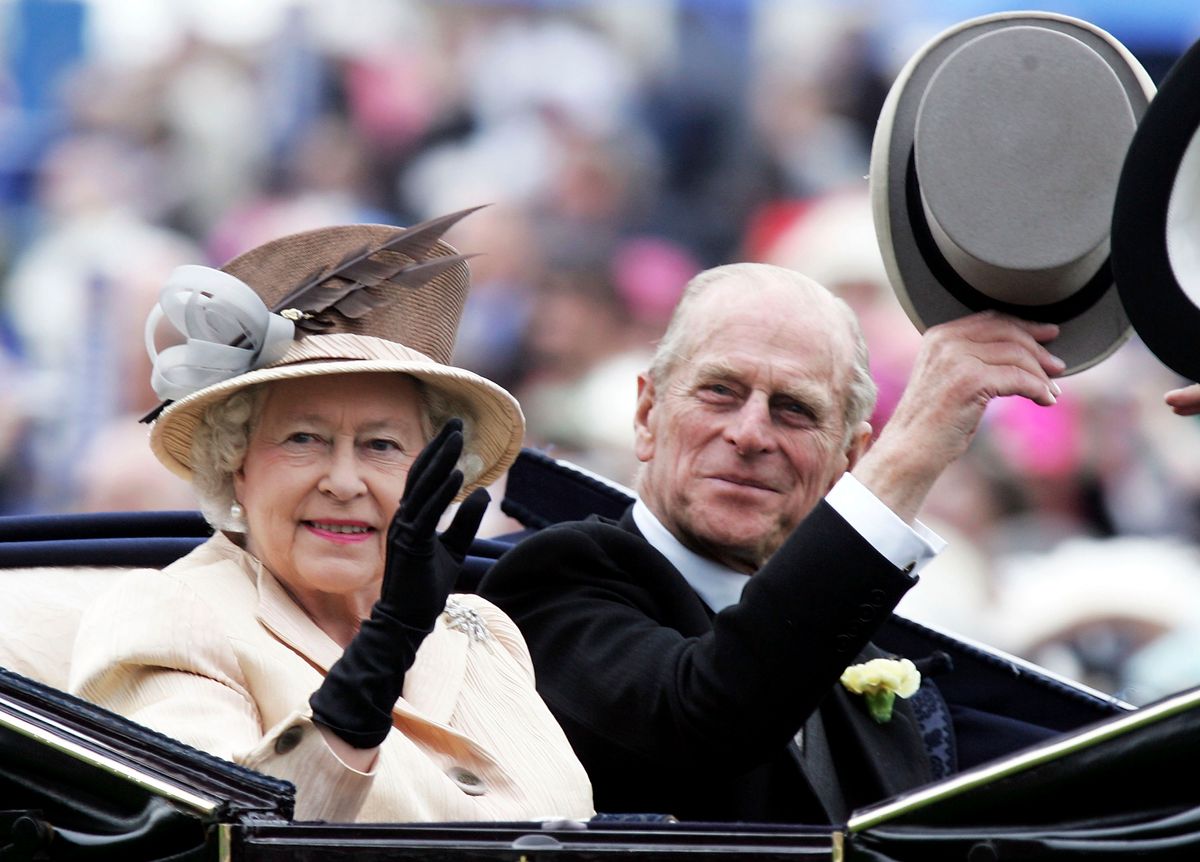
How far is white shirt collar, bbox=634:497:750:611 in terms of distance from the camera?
104 inches

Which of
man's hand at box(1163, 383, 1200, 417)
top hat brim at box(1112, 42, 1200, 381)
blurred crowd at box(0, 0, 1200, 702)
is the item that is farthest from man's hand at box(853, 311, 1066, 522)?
blurred crowd at box(0, 0, 1200, 702)

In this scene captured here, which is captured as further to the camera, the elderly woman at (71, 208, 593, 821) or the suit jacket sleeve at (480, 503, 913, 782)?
the suit jacket sleeve at (480, 503, 913, 782)

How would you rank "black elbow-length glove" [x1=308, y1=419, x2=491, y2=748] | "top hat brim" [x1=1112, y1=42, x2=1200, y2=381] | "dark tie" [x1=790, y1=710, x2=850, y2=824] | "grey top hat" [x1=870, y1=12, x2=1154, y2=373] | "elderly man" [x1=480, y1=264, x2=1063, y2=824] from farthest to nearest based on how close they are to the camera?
"dark tie" [x1=790, y1=710, x2=850, y2=824] < "elderly man" [x1=480, y1=264, x2=1063, y2=824] < "grey top hat" [x1=870, y1=12, x2=1154, y2=373] < "black elbow-length glove" [x1=308, y1=419, x2=491, y2=748] < "top hat brim" [x1=1112, y1=42, x2=1200, y2=381]

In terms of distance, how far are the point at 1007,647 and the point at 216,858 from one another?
136 inches

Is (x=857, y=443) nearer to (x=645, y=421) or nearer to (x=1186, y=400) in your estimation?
(x=645, y=421)

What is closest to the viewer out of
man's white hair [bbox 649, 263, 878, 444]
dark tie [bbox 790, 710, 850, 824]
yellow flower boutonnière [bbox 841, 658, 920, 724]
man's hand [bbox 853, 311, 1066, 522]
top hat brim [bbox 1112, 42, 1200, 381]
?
top hat brim [bbox 1112, 42, 1200, 381]

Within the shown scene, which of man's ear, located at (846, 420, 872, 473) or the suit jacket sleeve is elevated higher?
man's ear, located at (846, 420, 872, 473)

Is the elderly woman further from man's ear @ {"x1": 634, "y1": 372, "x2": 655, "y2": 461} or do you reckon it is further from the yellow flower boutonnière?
the yellow flower boutonnière

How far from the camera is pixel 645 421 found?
9.31 feet

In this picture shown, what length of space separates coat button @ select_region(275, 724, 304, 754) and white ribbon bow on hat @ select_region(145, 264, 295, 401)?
0.54 metres

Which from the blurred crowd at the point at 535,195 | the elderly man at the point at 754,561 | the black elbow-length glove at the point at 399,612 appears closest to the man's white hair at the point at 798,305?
the elderly man at the point at 754,561

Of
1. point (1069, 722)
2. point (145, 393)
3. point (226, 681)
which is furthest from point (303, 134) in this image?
point (226, 681)

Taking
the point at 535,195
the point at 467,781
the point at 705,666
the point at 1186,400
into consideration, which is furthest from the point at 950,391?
the point at 535,195

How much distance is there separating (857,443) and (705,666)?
2.11ft
